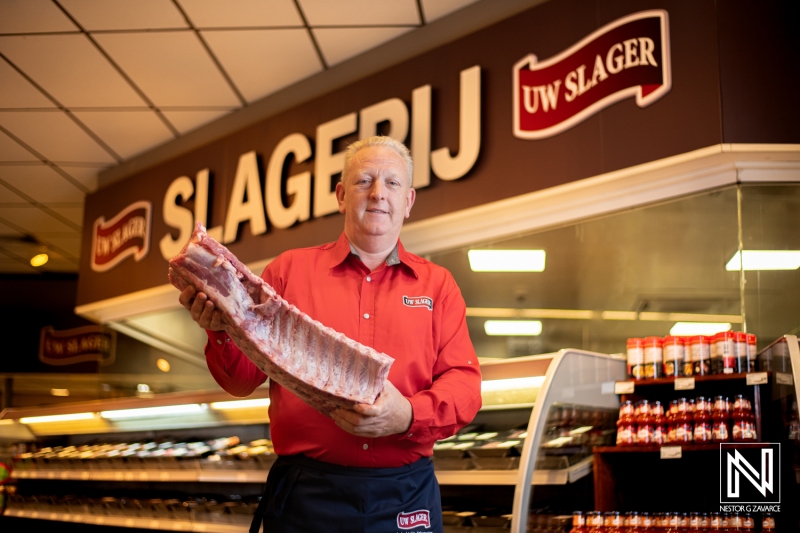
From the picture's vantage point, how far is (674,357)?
3.37m

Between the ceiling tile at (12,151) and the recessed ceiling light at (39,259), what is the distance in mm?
3405

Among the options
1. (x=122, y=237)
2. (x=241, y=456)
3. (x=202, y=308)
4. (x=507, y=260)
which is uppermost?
(x=122, y=237)

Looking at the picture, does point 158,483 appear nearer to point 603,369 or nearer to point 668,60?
point 603,369

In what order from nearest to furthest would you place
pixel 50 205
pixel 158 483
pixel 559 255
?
pixel 559 255, pixel 158 483, pixel 50 205

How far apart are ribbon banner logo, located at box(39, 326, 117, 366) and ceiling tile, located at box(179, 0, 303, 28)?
18.3 feet

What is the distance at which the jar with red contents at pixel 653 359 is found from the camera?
11.2ft

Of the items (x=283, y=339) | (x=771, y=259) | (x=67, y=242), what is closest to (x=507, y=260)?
(x=771, y=259)

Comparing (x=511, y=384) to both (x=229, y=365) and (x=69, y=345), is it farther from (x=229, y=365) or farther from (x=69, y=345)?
(x=69, y=345)

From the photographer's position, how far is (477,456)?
11.2 feet

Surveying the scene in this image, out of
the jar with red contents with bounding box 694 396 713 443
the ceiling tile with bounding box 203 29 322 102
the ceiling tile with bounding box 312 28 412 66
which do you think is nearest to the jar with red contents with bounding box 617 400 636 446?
the jar with red contents with bounding box 694 396 713 443

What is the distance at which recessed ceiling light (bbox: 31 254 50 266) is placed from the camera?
34.3 ft

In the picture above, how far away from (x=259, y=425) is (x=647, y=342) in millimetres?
2949

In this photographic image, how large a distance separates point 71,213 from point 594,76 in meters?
6.67

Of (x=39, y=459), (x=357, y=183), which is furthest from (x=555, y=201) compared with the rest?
(x=39, y=459)
